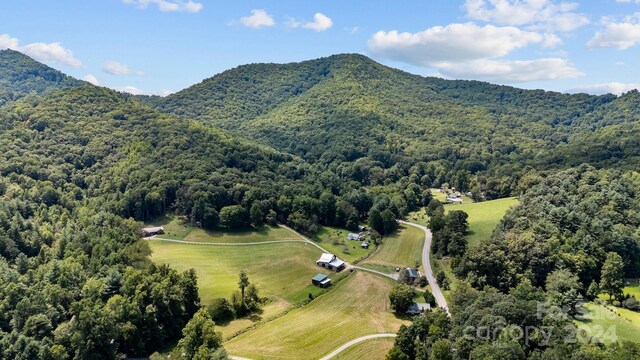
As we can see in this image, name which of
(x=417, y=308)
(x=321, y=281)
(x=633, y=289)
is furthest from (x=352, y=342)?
(x=633, y=289)

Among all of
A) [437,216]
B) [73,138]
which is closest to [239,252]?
[437,216]

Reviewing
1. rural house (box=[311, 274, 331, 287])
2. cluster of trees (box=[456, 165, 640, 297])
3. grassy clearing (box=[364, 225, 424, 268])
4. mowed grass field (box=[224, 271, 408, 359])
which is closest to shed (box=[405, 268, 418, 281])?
mowed grass field (box=[224, 271, 408, 359])

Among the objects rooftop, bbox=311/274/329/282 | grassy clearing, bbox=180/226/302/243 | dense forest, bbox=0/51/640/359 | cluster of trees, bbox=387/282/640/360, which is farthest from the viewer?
grassy clearing, bbox=180/226/302/243

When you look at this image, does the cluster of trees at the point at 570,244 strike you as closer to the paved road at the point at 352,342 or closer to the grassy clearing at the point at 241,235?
the paved road at the point at 352,342

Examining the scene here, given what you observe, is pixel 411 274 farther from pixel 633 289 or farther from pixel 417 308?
pixel 633 289

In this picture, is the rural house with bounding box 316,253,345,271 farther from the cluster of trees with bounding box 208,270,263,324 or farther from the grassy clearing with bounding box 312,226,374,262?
the cluster of trees with bounding box 208,270,263,324

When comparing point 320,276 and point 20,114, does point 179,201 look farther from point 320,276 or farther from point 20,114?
point 20,114

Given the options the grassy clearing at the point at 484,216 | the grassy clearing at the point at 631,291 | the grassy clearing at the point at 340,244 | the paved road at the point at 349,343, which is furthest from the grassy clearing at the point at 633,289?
the grassy clearing at the point at 340,244

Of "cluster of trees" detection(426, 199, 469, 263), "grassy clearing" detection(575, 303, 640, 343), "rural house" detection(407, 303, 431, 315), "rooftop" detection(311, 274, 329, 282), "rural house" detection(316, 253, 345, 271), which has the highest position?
"cluster of trees" detection(426, 199, 469, 263)
